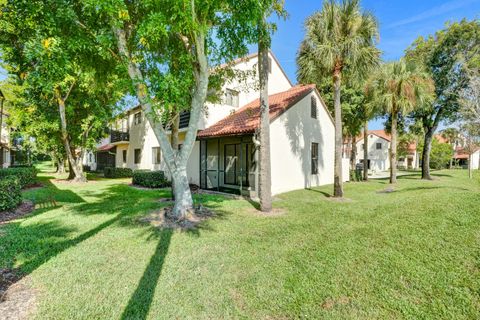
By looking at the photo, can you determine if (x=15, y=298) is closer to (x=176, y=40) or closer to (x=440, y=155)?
(x=176, y=40)

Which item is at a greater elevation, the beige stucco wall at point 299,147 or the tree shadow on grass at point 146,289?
the beige stucco wall at point 299,147

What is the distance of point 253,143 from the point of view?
38.7 ft

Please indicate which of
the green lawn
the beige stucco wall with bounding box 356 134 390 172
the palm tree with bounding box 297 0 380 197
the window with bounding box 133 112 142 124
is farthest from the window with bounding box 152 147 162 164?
the beige stucco wall with bounding box 356 134 390 172

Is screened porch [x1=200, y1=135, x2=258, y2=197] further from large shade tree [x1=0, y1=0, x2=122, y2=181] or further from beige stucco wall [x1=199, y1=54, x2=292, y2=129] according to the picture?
large shade tree [x1=0, y1=0, x2=122, y2=181]

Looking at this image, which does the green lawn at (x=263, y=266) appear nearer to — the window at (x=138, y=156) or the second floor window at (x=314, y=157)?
the second floor window at (x=314, y=157)

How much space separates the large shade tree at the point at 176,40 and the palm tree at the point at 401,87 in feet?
37.9

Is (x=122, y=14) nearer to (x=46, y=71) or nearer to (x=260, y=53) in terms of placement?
(x=46, y=71)

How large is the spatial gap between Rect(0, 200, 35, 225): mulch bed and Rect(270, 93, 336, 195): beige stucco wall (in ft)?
32.4

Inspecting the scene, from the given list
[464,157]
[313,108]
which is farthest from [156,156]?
[464,157]

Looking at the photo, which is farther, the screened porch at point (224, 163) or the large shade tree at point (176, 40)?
the screened porch at point (224, 163)

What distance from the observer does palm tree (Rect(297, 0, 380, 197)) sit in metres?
10.4

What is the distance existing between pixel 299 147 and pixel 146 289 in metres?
11.4

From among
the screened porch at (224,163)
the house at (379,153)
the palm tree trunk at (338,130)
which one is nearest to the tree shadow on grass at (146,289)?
the palm tree trunk at (338,130)

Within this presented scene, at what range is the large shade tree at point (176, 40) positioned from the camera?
5617 mm
